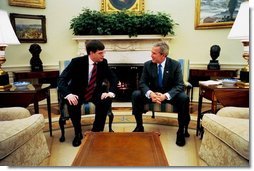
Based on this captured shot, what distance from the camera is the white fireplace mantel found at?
179 centimetres

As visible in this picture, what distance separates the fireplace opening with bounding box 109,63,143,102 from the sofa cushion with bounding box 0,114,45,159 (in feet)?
2.10

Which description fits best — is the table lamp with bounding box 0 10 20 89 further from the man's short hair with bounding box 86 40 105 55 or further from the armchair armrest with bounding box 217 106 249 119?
the armchair armrest with bounding box 217 106 249 119

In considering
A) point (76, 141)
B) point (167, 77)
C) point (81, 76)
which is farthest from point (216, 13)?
point (76, 141)

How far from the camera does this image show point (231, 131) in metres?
1.04

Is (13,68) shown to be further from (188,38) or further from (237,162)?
(237,162)

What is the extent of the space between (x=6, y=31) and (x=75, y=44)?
1.28ft

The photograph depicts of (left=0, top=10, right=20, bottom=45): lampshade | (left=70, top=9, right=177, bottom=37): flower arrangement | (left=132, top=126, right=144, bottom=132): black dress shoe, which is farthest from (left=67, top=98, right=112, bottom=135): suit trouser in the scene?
(left=0, top=10, right=20, bottom=45): lampshade

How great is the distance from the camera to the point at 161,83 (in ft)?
5.65

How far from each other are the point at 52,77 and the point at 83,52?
0.27 meters

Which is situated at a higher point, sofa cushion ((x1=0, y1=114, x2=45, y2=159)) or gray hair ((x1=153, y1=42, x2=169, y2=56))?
gray hair ((x1=153, y1=42, x2=169, y2=56))

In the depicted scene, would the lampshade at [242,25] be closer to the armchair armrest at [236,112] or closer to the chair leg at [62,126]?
the armchair armrest at [236,112]

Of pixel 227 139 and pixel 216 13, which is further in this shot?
pixel 216 13

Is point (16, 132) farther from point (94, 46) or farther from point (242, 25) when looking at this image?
point (242, 25)

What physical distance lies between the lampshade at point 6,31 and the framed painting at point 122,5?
21.1 inches
